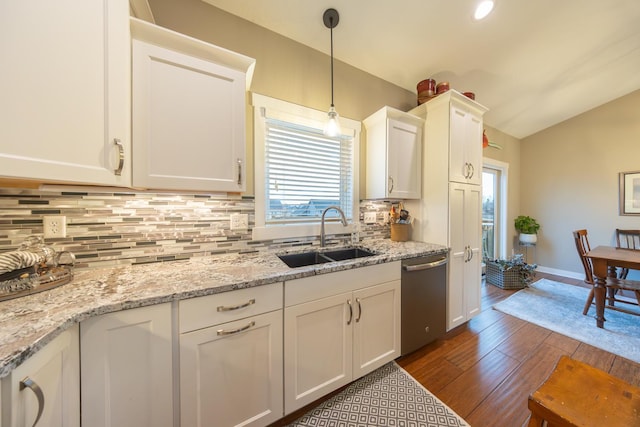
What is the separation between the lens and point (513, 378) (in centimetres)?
163

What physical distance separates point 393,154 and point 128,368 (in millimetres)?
2186

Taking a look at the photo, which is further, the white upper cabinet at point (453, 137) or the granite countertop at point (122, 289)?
the white upper cabinet at point (453, 137)

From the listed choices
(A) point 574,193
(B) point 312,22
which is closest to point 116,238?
(B) point 312,22

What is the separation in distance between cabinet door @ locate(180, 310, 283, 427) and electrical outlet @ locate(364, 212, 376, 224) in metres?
1.35

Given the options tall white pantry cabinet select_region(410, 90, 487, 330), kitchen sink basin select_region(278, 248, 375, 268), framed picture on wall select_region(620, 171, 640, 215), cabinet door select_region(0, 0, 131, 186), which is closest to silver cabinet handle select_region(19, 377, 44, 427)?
cabinet door select_region(0, 0, 131, 186)

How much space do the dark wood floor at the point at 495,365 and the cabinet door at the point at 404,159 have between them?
141 centimetres

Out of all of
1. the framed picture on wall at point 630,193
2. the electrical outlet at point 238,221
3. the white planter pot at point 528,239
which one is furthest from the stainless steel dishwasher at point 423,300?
the framed picture on wall at point 630,193

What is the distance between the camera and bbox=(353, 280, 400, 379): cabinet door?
1.48 meters

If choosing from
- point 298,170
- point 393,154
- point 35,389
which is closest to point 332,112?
point 298,170

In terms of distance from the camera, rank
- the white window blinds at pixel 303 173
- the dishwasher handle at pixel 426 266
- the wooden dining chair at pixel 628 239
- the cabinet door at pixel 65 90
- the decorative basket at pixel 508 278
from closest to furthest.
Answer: the cabinet door at pixel 65 90, the dishwasher handle at pixel 426 266, the white window blinds at pixel 303 173, the wooden dining chair at pixel 628 239, the decorative basket at pixel 508 278

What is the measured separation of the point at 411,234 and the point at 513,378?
4.26 feet

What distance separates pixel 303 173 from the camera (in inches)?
77.2

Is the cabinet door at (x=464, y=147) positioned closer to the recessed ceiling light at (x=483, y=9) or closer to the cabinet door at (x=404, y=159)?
the cabinet door at (x=404, y=159)

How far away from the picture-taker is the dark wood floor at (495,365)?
140 cm
